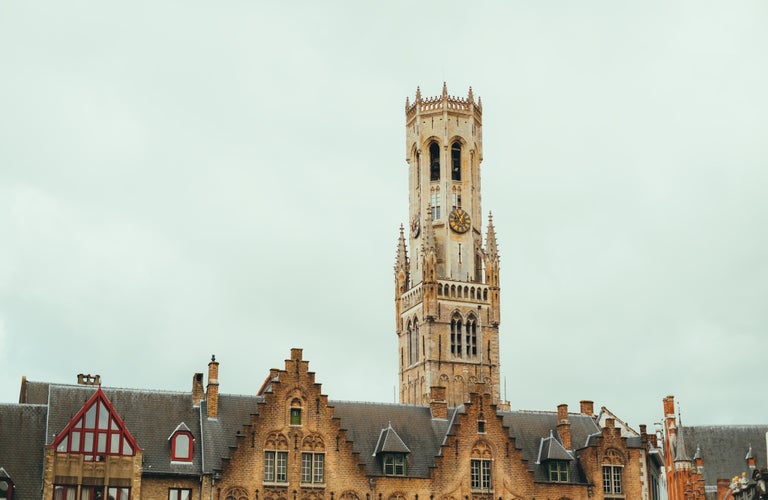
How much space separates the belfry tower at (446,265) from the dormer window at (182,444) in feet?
205

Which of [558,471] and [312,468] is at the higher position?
[558,471]

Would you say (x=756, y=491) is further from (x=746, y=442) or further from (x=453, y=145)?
(x=453, y=145)

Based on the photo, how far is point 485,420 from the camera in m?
77.2

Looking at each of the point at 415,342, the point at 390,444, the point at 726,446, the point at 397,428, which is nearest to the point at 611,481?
the point at 397,428

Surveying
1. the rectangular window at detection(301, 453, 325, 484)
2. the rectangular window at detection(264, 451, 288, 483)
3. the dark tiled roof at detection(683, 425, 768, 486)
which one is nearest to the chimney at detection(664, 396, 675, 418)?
the dark tiled roof at detection(683, 425, 768, 486)

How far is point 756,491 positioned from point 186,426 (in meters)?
32.8

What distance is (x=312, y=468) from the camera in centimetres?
7350

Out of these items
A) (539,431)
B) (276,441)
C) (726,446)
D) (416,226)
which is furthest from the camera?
(416,226)

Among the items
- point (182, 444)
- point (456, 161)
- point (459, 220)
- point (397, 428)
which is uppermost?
point (456, 161)

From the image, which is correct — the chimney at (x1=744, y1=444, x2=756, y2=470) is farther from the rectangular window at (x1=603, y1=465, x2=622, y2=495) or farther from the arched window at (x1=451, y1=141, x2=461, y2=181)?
the arched window at (x1=451, y1=141, x2=461, y2=181)

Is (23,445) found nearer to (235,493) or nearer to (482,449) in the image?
(235,493)

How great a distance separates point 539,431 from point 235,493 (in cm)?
2026

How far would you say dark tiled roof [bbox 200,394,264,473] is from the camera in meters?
71.7

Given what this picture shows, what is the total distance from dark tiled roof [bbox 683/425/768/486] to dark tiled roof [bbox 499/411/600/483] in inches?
825
